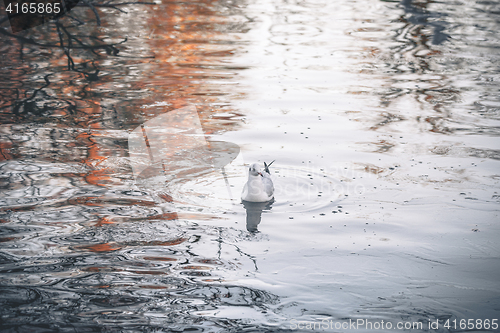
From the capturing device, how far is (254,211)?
636 cm

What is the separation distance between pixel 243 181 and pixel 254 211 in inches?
33.0

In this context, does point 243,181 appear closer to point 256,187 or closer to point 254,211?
point 256,187

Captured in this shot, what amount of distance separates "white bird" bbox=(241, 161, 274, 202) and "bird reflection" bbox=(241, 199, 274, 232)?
5cm

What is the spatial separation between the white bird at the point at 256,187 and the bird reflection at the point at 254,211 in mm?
54

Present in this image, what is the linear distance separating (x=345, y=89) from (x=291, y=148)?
3061mm

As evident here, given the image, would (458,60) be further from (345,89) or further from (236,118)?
(236,118)

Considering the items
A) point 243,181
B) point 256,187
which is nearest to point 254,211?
point 256,187

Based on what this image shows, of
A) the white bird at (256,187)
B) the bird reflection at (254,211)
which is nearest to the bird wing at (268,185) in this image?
the white bird at (256,187)

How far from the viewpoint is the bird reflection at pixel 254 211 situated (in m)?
6.06

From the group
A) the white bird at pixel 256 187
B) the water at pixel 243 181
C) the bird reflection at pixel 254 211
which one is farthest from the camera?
the white bird at pixel 256 187

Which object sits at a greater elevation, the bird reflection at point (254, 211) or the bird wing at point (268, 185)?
the bird wing at point (268, 185)

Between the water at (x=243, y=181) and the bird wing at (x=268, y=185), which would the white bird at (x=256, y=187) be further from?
the water at (x=243, y=181)

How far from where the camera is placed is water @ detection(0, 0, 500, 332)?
475 cm

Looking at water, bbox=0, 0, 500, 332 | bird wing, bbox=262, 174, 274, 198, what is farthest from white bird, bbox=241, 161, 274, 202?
water, bbox=0, 0, 500, 332
